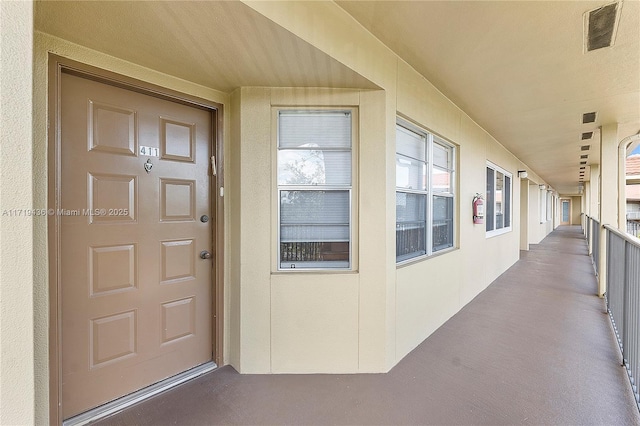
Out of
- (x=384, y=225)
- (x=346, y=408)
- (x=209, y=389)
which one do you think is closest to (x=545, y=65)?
(x=384, y=225)

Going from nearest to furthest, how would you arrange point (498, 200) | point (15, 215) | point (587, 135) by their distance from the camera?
point (15, 215)
point (587, 135)
point (498, 200)

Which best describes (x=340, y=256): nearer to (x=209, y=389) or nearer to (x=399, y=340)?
(x=399, y=340)

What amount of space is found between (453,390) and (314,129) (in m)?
2.31

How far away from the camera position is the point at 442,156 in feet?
11.6

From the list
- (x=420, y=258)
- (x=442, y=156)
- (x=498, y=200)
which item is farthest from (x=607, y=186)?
(x=420, y=258)

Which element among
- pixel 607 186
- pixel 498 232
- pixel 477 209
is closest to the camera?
pixel 477 209

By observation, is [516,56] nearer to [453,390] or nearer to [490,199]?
[453,390]

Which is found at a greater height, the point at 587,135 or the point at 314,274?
the point at 587,135

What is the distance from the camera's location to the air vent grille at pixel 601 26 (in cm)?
188

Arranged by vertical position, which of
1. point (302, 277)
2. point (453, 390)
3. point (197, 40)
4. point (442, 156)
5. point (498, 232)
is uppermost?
point (197, 40)

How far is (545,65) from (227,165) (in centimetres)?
298

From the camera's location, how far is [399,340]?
258 centimetres

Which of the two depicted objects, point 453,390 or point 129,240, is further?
point 453,390

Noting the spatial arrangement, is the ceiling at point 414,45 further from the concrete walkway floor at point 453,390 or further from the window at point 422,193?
the concrete walkway floor at point 453,390
